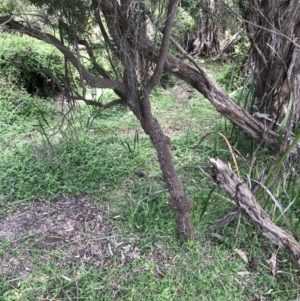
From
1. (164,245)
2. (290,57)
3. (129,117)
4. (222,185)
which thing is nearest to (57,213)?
(164,245)

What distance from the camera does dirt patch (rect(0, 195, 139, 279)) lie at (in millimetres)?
1844

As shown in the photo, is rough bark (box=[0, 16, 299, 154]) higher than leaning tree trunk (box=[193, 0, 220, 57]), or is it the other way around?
leaning tree trunk (box=[193, 0, 220, 57])

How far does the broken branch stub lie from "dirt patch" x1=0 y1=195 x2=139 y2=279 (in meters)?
0.63

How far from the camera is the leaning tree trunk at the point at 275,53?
242 cm

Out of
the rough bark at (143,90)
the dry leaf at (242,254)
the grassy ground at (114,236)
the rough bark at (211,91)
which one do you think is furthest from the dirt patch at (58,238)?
the rough bark at (211,91)

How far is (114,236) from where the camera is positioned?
1992 millimetres

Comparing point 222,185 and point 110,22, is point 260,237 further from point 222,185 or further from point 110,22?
point 110,22

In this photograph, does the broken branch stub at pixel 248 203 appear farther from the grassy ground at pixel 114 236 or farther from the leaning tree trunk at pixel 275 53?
the leaning tree trunk at pixel 275 53

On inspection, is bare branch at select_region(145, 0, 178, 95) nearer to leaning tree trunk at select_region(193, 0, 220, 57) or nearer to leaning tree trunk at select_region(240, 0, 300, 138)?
leaning tree trunk at select_region(240, 0, 300, 138)

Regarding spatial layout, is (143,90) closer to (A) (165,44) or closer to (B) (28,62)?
(A) (165,44)

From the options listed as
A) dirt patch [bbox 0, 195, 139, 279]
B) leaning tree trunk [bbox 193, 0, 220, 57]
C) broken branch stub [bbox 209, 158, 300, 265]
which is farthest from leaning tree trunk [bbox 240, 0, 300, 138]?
leaning tree trunk [bbox 193, 0, 220, 57]

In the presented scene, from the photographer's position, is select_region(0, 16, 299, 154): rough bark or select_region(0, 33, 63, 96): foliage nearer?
select_region(0, 16, 299, 154): rough bark

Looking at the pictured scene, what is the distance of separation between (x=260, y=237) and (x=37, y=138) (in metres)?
2.03

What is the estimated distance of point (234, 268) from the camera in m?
1.88
